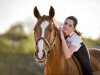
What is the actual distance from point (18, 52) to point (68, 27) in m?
30.1

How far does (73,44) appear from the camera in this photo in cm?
1109

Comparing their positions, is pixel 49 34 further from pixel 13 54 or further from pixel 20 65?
pixel 13 54

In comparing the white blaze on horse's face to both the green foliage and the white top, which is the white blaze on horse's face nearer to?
the white top

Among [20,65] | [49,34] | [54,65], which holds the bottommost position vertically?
[20,65]

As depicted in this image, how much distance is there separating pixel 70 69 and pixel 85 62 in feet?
1.73

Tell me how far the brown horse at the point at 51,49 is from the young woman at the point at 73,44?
11 cm

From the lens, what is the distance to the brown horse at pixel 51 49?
10062mm

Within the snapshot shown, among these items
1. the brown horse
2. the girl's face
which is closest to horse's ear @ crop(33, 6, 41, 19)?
the brown horse

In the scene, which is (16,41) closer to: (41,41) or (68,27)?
(68,27)

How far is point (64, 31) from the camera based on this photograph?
11.0m

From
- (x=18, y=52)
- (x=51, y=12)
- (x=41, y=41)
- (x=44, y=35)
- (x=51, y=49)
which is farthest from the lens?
(x=18, y=52)

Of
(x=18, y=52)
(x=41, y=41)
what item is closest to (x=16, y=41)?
(x=18, y=52)

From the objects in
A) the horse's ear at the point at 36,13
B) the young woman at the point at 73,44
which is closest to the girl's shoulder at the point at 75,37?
the young woman at the point at 73,44

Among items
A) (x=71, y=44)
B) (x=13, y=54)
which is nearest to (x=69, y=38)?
(x=71, y=44)
